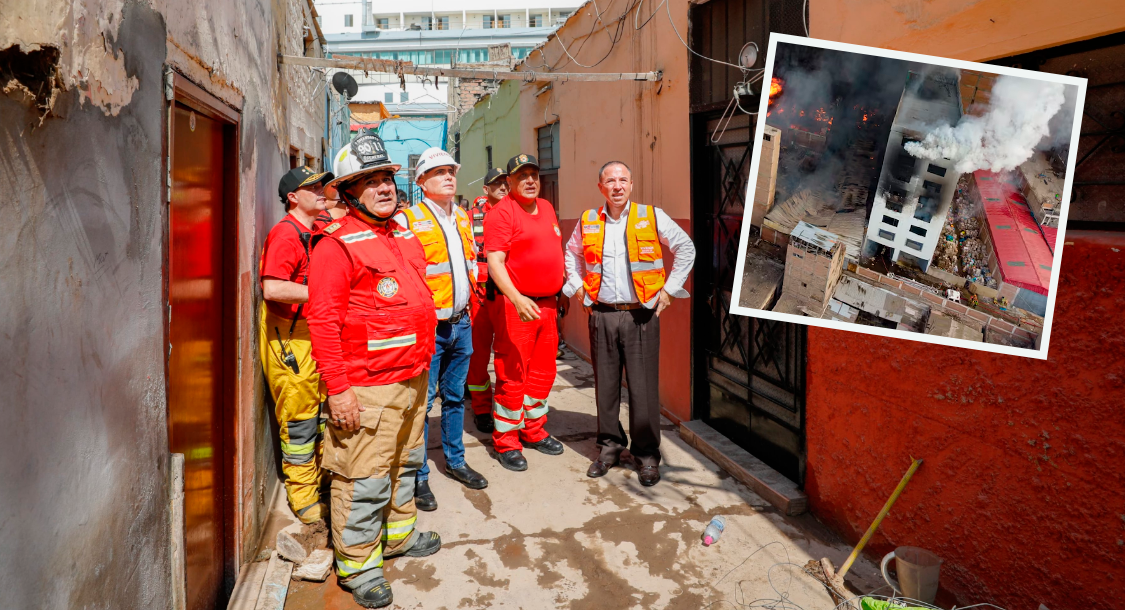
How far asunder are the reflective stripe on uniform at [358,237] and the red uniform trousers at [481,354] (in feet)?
6.62

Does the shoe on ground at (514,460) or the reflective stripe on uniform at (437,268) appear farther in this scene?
the shoe on ground at (514,460)

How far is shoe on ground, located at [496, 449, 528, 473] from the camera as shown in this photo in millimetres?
4594

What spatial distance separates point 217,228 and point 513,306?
1907mm

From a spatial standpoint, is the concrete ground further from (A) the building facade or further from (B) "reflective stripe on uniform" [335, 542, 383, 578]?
(A) the building facade

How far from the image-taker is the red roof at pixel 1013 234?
1875mm

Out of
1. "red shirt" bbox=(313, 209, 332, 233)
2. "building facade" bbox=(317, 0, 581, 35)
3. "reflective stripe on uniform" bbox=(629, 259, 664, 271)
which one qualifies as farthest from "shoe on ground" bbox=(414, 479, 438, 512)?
"building facade" bbox=(317, 0, 581, 35)

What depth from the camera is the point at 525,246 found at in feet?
14.6

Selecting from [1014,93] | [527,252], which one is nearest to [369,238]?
[527,252]

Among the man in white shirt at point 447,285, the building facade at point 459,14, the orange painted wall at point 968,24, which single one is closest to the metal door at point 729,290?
the orange painted wall at point 968,24

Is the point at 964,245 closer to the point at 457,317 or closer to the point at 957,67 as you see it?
the point at 957,67

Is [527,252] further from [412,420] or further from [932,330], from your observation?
[932,330]

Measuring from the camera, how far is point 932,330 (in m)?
1.98

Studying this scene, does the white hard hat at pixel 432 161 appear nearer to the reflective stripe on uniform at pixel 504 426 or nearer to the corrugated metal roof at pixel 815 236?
the reflective stripe on uniform at pixel 504 426

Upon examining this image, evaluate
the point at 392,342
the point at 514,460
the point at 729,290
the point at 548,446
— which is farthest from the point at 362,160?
the point at 729,290
